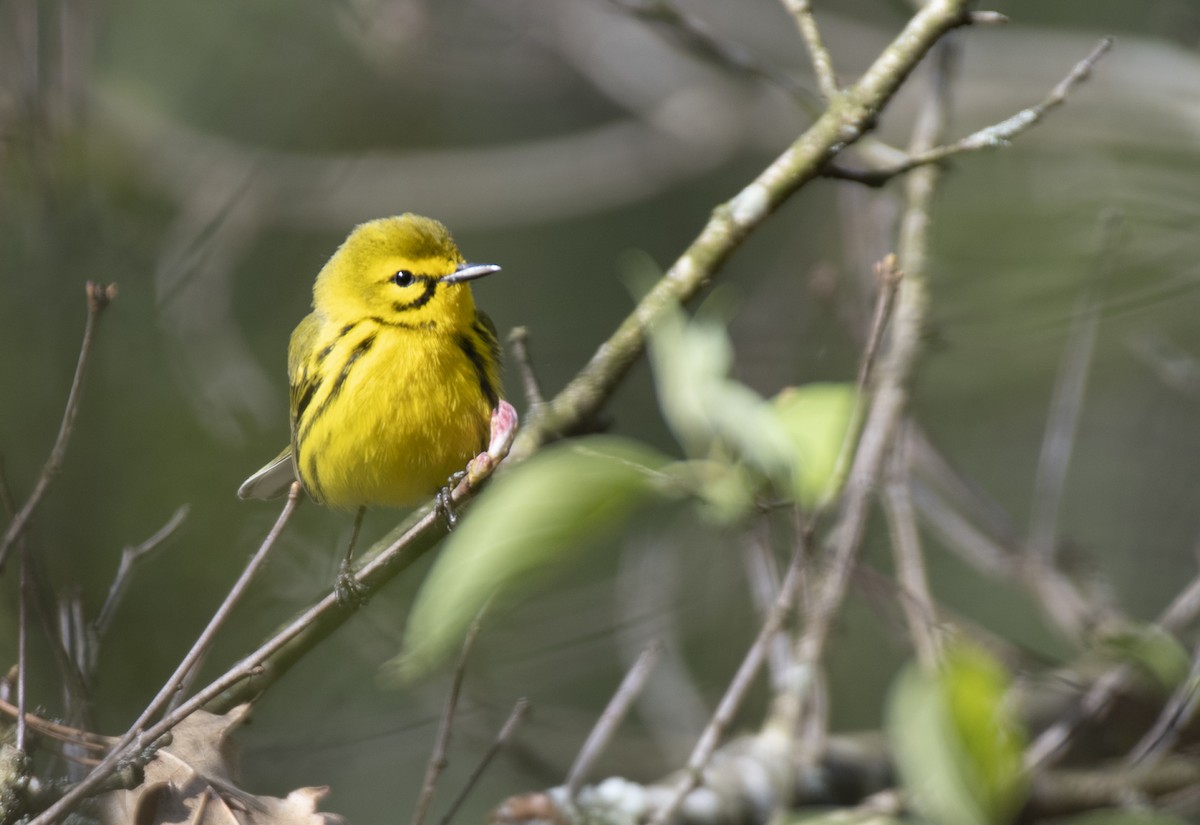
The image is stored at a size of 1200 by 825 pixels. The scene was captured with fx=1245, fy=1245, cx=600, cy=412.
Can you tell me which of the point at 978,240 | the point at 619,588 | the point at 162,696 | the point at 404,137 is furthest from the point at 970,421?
the point at 162,696

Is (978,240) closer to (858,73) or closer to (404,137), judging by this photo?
(858,73)

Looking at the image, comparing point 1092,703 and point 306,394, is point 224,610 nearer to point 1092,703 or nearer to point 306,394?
point 306,394

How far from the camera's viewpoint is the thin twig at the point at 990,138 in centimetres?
198

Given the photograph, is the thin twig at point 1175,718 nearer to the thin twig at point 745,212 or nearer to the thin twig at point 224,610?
the thin twig at point 745,212

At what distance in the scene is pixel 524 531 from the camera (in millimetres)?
1382

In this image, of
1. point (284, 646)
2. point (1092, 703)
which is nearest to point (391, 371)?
point (284, 646)

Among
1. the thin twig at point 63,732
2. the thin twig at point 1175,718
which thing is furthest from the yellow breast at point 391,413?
the thin twig at point 1175,718

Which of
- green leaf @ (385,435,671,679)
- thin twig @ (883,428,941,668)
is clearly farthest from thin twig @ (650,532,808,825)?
green leaf @ (385,435,671,679)

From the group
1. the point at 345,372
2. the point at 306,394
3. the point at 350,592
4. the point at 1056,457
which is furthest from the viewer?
the point at 1056,457

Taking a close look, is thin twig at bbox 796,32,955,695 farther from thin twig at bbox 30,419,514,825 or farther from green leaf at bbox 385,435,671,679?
green leaf at bbox 385,435,671,679

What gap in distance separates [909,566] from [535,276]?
467cm

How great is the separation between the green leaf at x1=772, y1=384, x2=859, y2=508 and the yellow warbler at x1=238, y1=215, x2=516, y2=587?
3.77 ft

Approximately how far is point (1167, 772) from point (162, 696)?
2.30 metres

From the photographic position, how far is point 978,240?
5773 mm
